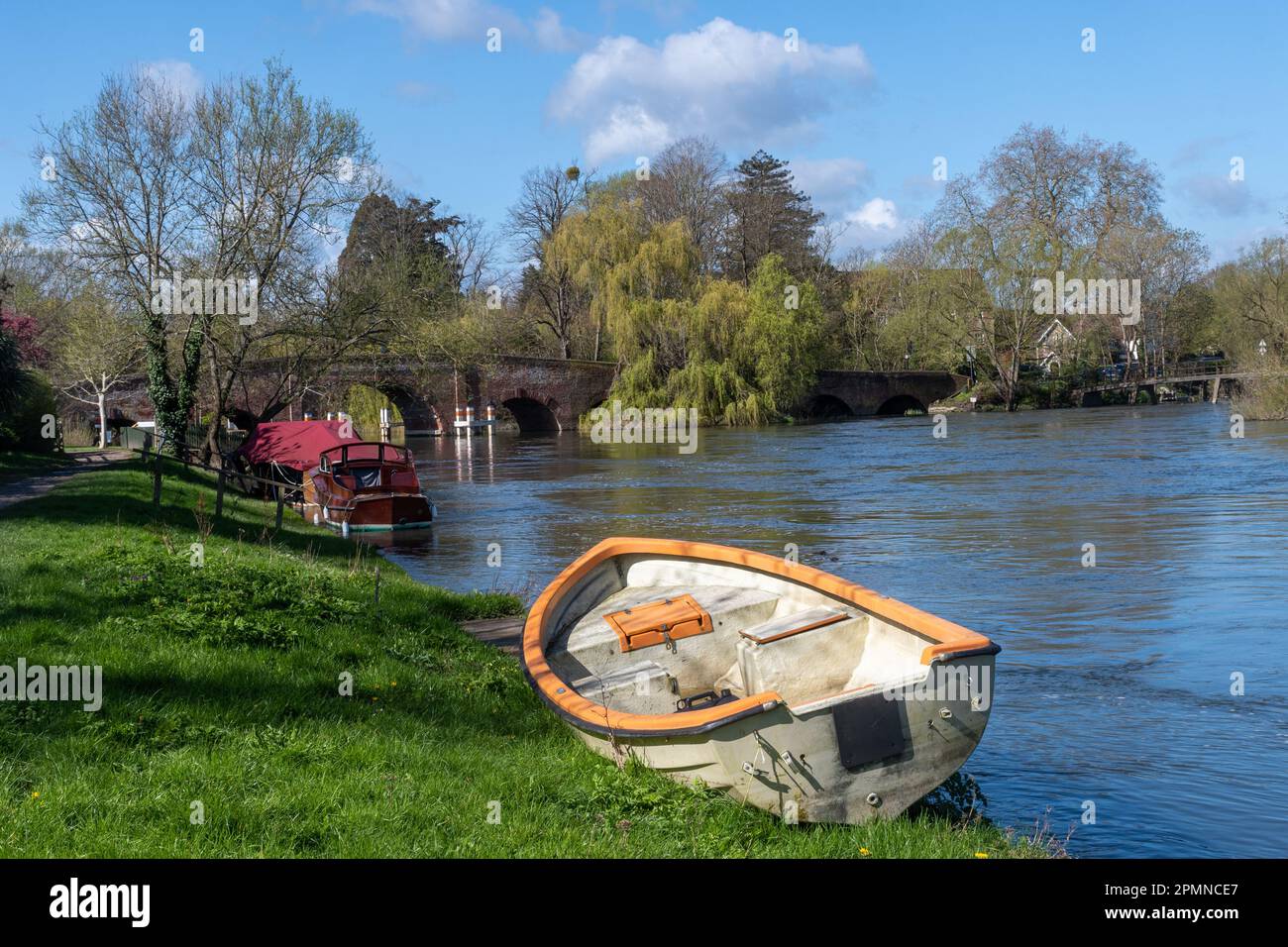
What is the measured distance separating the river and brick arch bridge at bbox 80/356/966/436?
14.8 m

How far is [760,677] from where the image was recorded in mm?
7895

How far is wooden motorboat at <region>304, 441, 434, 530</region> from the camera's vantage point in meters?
23.0

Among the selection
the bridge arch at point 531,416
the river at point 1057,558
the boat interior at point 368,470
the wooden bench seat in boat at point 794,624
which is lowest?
the river at point 1057,558

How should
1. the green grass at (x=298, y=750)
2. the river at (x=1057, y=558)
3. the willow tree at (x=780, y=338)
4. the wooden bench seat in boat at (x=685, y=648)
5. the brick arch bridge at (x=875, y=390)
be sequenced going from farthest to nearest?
the brick arch bridge at (x=875, y=390), the willow tree at (x=780, y=338), the wooden bench seat in boat at (x=685, y=648), the river at (x=1057, y=558), the green grass at (x=298, y=750)

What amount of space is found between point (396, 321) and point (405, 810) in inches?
993

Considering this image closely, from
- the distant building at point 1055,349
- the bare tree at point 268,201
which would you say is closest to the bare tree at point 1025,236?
the distant building at point 1055,349

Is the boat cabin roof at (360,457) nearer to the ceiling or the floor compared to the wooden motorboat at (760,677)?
nearer to the ceiling

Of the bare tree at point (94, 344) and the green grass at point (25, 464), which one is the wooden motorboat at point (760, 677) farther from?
the bare tree at point (94, 344)

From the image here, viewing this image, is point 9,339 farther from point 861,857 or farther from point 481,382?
point 481,382

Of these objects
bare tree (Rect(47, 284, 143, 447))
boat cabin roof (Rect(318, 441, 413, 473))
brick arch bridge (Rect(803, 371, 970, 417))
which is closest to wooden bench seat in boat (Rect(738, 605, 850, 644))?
boat cabin roof (Rect(318, 441, 413, 473))

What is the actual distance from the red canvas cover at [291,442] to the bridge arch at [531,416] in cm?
3107

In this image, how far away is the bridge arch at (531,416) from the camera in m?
62.3

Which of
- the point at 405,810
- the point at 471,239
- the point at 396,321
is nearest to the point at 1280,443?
the point at 396,321
